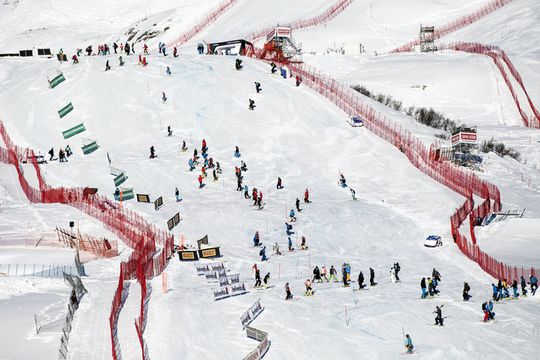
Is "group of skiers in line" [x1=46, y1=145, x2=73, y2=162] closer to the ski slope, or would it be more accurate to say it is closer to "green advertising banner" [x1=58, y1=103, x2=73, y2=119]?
the ski slope

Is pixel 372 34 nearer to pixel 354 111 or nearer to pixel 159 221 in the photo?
pixel 354 111

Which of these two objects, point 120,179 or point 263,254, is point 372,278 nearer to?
point 263,254

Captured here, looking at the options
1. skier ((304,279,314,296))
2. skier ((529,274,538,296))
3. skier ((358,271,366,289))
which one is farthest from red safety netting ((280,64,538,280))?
skier ((304,279,314,296))

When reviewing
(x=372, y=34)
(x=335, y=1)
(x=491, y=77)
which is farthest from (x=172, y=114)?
(x=335, y=1)

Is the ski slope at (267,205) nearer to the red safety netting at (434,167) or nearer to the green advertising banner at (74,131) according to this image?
the green advertising banner at (74,131)

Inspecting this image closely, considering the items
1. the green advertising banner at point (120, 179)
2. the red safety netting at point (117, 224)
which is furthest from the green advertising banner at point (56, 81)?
the green advertising banner at point (120, 179)

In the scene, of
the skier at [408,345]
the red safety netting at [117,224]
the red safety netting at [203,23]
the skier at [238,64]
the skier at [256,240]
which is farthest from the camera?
the red safety netting at [203,23]
